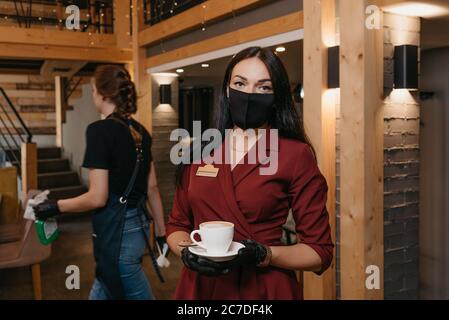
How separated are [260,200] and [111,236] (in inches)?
45.7

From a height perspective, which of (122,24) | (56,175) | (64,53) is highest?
(122,24)

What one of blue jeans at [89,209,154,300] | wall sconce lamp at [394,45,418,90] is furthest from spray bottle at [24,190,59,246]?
wall sconce lamp at [394,45,418,90]

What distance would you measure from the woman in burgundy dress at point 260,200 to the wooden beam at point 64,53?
4.96 m

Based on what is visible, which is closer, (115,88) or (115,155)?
(115,155)

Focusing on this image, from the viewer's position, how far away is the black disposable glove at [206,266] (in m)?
1.02

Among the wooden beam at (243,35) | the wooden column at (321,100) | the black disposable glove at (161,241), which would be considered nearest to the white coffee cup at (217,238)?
the black disposable glove at (161,241)

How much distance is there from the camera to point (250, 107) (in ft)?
3.82

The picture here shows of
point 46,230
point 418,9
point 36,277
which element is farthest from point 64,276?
point 418,9

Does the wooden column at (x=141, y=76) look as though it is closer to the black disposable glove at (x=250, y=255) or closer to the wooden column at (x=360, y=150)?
the wooden column at (x=360, y=150)

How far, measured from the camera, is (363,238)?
263cm

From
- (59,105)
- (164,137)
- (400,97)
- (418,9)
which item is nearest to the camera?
(418,9)

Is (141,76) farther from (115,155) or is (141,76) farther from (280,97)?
(280,97)

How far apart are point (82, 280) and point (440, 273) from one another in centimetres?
313

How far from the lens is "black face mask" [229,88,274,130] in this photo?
1.17 m
